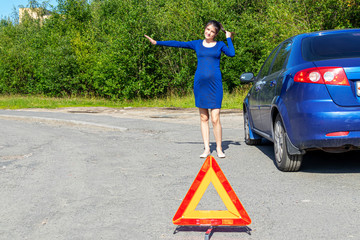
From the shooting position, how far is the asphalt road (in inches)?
141

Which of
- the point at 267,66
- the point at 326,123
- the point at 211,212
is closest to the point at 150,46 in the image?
the point at 267,66

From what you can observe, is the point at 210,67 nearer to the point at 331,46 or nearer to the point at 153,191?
the point at 331,46

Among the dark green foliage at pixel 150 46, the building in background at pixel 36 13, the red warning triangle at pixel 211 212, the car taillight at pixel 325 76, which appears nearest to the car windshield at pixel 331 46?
the car taillight at pixel 325 76

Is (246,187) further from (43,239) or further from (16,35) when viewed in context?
(16,35)

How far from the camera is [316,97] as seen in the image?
16.0 ft

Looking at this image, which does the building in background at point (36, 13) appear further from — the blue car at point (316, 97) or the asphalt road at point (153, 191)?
the blue car at point (316, 97)

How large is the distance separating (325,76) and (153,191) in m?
2.23

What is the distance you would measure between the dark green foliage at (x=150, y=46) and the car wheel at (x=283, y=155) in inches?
550

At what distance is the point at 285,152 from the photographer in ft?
18.1

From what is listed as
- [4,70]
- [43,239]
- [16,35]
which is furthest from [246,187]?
[16,35]

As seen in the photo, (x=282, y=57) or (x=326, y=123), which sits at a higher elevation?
(x=282, y=57)

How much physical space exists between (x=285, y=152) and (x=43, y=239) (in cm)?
315

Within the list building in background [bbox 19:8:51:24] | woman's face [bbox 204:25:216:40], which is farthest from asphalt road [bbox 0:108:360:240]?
building in background [bbox 19:8:51:24]

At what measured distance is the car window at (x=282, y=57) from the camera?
233 inches
